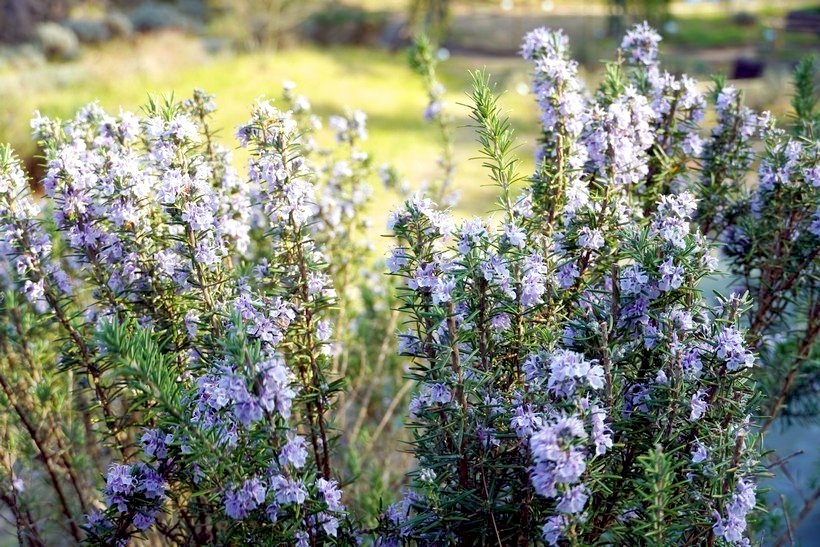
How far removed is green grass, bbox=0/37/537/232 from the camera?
433 inches

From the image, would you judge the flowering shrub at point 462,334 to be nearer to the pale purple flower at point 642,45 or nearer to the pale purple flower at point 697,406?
the pale purple flower at point 697,406

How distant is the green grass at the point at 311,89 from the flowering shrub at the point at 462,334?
7153 mm

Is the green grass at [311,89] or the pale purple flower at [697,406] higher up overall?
the pale purple flower at [697,406]

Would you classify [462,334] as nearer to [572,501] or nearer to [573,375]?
[573,375]

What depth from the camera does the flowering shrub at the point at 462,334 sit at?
4.66 ft

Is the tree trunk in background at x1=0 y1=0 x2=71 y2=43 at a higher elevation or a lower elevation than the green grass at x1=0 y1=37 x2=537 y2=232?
higher

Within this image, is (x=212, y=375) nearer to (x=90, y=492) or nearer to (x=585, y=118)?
(x=585, y=118)

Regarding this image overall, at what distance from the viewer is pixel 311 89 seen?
627 inches

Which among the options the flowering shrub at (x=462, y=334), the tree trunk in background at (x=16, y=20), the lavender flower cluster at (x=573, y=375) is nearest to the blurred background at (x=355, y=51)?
the tree trunk in background at (x=16, y=20)

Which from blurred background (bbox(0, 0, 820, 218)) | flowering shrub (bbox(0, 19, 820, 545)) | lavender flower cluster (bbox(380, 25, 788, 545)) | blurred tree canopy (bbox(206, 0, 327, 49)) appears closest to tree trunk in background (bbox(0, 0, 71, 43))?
blurred background (bbox(0, 0, 820, 218))

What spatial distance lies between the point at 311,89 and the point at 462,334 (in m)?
15.2

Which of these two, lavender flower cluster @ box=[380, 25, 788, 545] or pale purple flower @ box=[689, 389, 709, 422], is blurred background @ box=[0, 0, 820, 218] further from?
pale purple flower @ box=[689, 389, 709, 422]

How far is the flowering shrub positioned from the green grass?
7153 mm

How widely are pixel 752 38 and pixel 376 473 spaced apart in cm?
2261
